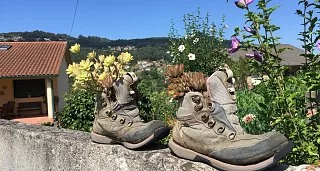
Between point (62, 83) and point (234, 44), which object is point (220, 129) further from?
point (62, 83)

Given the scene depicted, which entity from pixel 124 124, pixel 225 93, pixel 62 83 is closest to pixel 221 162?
pixel 225 93

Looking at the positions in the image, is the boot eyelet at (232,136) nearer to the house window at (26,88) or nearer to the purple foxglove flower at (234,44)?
the purple foxglove flower at (234,44)

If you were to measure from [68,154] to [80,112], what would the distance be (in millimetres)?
3122

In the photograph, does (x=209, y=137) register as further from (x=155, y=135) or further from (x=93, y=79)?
(x=93, y=79)

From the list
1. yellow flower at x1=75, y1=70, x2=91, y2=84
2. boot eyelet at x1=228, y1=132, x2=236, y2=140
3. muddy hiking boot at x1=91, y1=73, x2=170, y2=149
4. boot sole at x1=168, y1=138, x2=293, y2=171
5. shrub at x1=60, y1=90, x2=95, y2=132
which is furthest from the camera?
shrub at x1=60, y1=90, x2=95, y2=132

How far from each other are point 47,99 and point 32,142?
21.3 metres

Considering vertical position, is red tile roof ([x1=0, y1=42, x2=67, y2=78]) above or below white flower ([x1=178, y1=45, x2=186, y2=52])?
above

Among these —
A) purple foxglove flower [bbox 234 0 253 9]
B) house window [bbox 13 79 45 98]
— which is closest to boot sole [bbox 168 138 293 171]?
purple foxglove flower [bbox 234 0 253 9]

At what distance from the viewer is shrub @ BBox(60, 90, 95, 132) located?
5.32 m

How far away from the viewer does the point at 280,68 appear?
1.78m

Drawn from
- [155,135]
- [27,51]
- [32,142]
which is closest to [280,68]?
[155,135]

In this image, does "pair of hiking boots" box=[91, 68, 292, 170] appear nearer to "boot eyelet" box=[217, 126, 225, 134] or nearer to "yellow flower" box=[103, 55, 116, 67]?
"boot eyelet" box=[217, 126, 225, 134]

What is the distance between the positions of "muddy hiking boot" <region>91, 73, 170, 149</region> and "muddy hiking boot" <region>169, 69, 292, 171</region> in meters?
0.23

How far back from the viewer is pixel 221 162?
145cm
